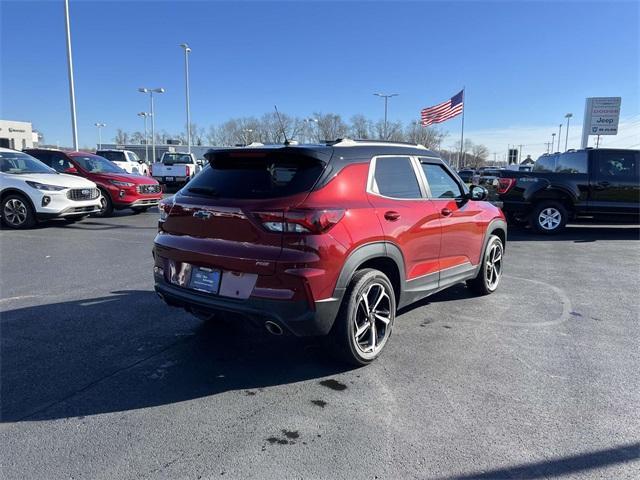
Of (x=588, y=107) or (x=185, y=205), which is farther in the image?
(x=588, y=107)

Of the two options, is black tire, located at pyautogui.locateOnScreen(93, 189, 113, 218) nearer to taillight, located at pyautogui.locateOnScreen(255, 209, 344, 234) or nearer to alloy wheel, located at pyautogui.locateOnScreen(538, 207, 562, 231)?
taillight, located at pyautogui.locateOnScreen(255, 209, 344, 234)

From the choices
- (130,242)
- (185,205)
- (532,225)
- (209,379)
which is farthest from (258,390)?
(532,225)

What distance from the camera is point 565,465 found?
2.56m

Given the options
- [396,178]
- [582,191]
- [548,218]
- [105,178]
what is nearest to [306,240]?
[396,178]

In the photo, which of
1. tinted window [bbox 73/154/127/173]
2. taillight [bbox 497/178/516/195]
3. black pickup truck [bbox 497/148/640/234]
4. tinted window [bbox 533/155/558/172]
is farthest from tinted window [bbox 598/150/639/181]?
tinted window [bbox 73/154/127/173]

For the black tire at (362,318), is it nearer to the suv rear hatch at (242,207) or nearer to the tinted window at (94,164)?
the suv rear hatch at (242,207)

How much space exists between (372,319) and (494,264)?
288 centimetres

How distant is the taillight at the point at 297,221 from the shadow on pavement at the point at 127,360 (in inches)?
46.1

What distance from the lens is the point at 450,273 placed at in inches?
191

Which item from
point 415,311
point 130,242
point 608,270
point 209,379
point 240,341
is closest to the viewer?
point 209,379

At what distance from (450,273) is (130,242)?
655 centimetres

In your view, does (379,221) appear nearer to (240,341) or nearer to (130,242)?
(240,341)

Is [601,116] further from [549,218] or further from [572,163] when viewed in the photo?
[549,218]

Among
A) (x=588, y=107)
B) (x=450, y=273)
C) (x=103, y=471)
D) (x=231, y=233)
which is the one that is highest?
(x=588, y=107)
